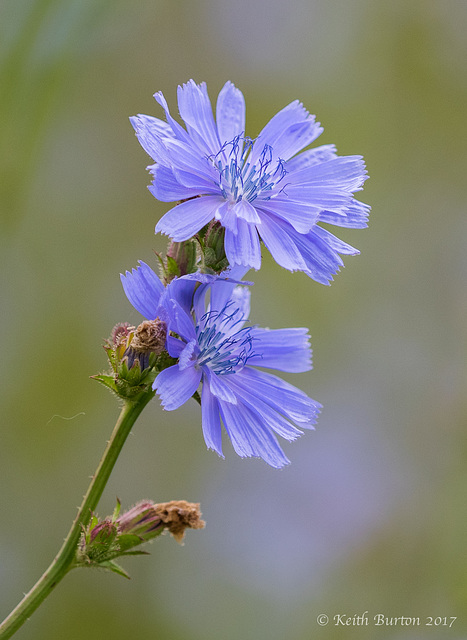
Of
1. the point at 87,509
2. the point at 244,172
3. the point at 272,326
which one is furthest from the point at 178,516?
the point at 272,326

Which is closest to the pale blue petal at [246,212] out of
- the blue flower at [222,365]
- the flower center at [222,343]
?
the blue flower at [222,365]

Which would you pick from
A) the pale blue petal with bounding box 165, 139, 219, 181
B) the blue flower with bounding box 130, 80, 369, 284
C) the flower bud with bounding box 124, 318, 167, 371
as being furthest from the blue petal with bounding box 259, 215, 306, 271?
the flower bud with bounding box 124, 318, 167, 371

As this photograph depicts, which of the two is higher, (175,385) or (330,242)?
(330,242)

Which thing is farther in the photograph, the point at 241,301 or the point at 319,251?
the point at 241,301

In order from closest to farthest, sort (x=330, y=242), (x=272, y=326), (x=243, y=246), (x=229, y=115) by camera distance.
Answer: (x=243, y=246) → (x=330, y=242) → (x=229, y=115) → (x=272, y=326)

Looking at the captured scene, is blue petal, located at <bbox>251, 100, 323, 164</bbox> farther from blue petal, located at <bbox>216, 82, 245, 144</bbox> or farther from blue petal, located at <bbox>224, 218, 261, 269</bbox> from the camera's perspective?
blue petal, located at <bbox>224, 218, 261, 269</bbox>

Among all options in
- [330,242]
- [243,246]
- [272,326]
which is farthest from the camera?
[272,326]

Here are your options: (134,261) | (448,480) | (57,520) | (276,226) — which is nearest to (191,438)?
(57,520)

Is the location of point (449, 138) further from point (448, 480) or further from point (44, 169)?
point (44, 169)

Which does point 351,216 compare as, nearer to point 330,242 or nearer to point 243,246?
point 330,242
